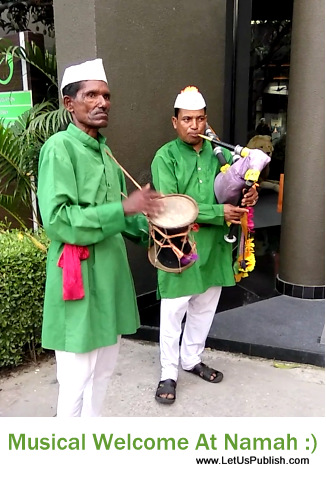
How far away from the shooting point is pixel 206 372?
3.38 metres

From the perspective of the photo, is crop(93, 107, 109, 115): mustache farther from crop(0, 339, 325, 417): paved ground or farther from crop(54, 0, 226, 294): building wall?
crop(0, 339, 325, 417): paved ground

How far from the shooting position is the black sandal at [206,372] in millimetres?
3359

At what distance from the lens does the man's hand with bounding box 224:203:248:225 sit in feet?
9.58

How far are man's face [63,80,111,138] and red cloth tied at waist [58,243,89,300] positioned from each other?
554 millimetres

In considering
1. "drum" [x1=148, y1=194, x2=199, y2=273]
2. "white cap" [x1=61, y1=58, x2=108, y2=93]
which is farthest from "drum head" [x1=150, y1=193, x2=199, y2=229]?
"white cap" [x1=61, y1=58, x2=108, y2=93]

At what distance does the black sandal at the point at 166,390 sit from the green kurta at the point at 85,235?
95cm

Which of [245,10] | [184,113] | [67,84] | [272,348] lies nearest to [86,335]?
[67,84]

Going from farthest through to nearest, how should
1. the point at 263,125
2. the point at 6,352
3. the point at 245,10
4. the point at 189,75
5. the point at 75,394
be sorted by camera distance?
the point at 263,125 < the point at 245,10 < the point at 189,75 < the point at 6,352 < the point at 75,394

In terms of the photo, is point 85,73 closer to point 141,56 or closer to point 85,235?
point 85,235

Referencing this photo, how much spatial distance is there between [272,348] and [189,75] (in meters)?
2.47

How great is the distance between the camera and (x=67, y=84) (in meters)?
2.19

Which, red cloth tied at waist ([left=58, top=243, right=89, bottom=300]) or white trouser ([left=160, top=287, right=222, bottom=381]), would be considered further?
white trouser ([left=160, top=287, right=222, bottom=381])

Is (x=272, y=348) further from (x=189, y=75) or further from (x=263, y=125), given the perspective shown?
(x=263, y=125)

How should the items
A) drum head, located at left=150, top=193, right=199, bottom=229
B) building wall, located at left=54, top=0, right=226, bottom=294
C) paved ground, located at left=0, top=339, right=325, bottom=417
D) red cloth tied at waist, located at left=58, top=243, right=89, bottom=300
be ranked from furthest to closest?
building wall, located at left=54, top=0, right=226, bottom=294, paved ground, located at left=0, top=339, right=325, bottom=417, drum head, located at left=150, top=193, right=199, bottom=229, red cloth tied at waist, located at left=58, top=243, right=89, bottom=300
